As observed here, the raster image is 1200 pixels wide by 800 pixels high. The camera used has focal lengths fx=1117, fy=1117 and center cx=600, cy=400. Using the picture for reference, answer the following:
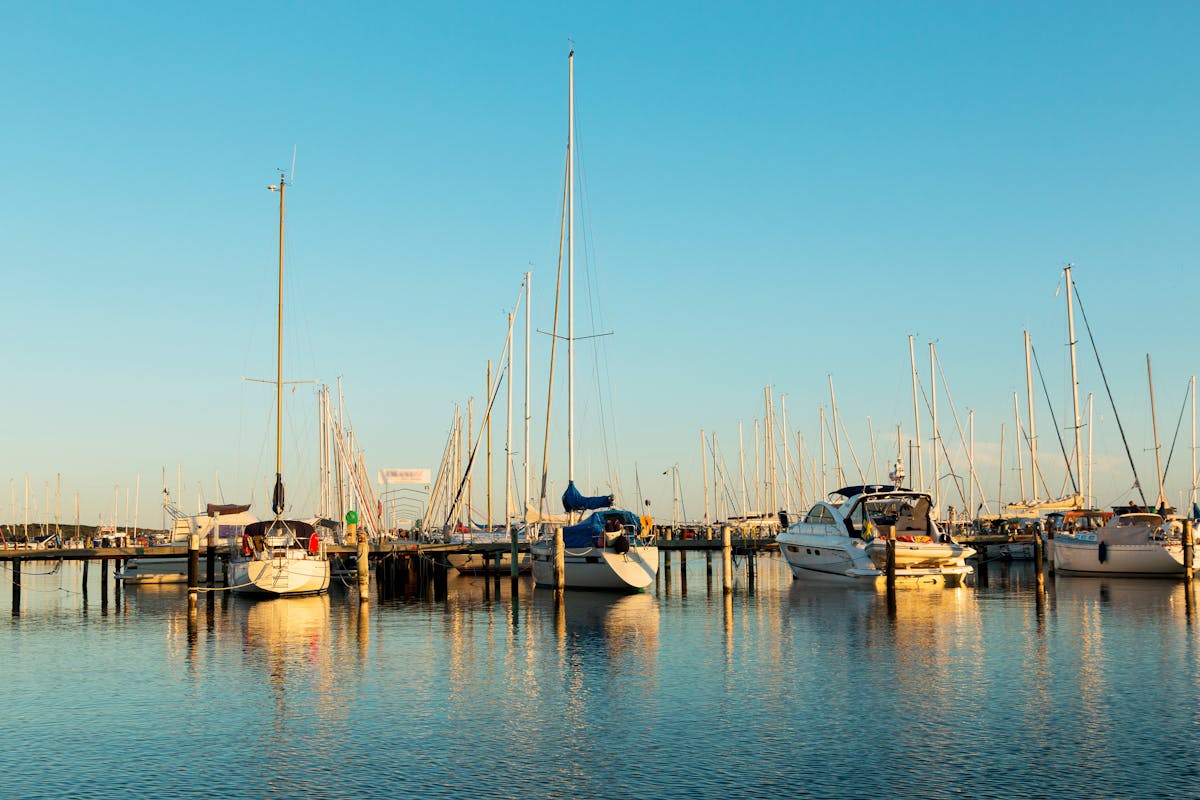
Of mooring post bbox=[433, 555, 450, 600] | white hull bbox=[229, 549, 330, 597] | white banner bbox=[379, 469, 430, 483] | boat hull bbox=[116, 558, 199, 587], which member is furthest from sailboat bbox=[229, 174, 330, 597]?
white banner bbox=[379, 469, 430, 483]

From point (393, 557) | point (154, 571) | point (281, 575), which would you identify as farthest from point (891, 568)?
point (154, 571)

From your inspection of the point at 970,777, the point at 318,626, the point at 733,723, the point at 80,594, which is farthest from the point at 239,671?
the point at 80,594

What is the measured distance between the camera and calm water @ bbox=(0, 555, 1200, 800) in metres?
15.9

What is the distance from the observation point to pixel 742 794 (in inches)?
591

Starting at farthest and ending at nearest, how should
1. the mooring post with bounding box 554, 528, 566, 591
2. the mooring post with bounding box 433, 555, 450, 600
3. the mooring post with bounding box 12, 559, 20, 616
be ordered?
the mooring post with bounding box 433, 555, 450, 600, the mooring post with bounding box 12, 559, 20, 616, the mooring post with bounding box 554, 528, 566, 591

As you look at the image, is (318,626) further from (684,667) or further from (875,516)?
(875,516)

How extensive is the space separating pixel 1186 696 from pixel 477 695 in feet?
45.5

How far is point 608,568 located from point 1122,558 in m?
26.2

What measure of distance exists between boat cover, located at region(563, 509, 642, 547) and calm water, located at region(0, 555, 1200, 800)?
5.97 metres

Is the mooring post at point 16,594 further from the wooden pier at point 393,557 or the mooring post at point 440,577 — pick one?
the mooring post at point 440,577

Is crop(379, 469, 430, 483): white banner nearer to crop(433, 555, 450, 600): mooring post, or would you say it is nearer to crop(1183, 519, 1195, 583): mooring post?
crop(433, 555, 450, 600): mooring post

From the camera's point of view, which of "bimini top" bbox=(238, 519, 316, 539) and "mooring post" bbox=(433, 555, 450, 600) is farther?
"mooring post" bbox=(433, 555, 450, 600)

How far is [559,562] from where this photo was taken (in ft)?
144

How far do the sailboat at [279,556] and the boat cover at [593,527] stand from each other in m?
10.8
